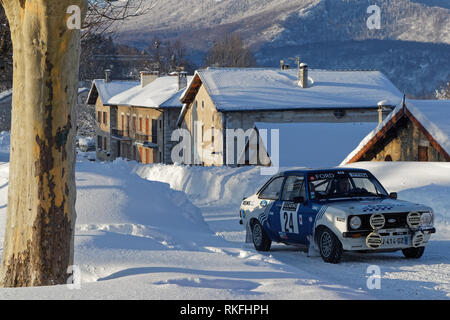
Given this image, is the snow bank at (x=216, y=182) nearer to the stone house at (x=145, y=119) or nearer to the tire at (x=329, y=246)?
the tire at (x=329, y=246)

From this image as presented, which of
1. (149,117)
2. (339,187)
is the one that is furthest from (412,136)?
(149,117)

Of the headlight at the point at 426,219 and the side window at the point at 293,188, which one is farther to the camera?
the side window at the point at 293,188

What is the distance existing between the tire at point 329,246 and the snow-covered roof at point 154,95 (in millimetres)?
50545

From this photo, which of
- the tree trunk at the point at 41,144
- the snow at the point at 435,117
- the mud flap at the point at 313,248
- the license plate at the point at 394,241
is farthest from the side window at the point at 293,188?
the snow at the point at 435,117

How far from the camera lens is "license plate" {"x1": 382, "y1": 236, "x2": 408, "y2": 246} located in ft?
41.6

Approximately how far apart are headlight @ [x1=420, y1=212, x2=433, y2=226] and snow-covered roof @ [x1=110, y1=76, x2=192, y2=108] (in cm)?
5098

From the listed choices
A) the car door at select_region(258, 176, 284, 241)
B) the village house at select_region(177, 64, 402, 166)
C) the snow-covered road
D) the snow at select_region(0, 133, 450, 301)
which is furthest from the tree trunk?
the village house at select_region(177, 64, 402, 166)

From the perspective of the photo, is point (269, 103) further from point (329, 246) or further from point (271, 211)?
point (329, 246)

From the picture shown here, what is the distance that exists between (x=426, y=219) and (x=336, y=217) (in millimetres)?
1497

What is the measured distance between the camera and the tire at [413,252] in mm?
13305

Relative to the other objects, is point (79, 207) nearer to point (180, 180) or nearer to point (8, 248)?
point (8, 248)

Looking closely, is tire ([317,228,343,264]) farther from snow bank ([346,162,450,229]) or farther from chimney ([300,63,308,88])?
chimney ([300,63,308,88])

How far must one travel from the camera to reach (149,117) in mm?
68688

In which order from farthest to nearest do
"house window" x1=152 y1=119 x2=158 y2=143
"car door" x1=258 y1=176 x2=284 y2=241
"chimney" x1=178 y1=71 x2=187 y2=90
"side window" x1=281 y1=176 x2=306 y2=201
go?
"house window" x1=152 y1=119 x2=158 y2=143 → "chimney" x1=178 y1=71 x2=187 y2=90 → "car door" x1=258 y1=176 x2=284 y2=241 → "side window" x1=281 y1=176 x2=306 y2=201
